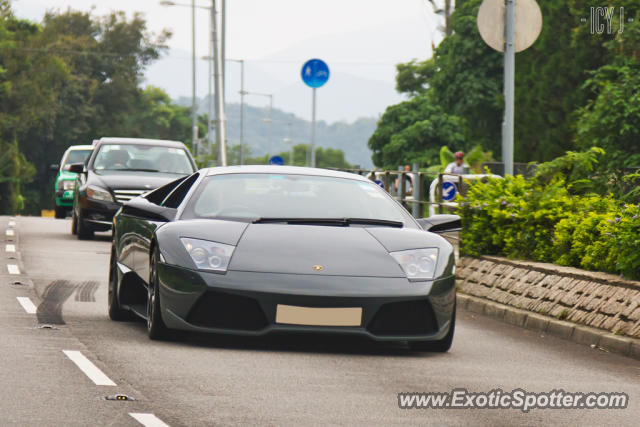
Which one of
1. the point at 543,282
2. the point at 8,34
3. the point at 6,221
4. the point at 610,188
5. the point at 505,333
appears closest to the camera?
the point at 505,333

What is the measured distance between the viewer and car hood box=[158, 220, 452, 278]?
8.37m

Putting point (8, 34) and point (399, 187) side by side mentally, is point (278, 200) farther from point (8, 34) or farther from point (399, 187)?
point (8, 34)

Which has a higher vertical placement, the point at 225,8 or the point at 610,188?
the point at 225,8

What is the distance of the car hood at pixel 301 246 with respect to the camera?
8.37 metres

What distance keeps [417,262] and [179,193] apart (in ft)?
6.80

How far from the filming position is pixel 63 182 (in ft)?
95.2

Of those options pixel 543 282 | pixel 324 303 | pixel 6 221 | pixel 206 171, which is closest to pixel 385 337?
pixel 324 303

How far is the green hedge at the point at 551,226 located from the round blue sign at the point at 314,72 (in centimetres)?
1145

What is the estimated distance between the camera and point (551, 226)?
1277cm

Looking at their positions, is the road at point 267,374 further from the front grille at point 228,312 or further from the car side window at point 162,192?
the car side window at point 162,192

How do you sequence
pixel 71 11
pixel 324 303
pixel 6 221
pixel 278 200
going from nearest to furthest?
1. pixel 324 303
2. pixel 278 200
3. pixel 6 221
4. pixel 71 11

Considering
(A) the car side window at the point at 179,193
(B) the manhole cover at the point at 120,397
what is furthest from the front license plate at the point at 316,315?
(B) the manhole cover at the point at 120,397

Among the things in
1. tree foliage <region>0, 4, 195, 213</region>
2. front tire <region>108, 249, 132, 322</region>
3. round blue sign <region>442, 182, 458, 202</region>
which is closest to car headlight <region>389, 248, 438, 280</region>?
front tire <region>108, 249, 132, 322</region>

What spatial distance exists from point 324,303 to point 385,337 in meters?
0.52
